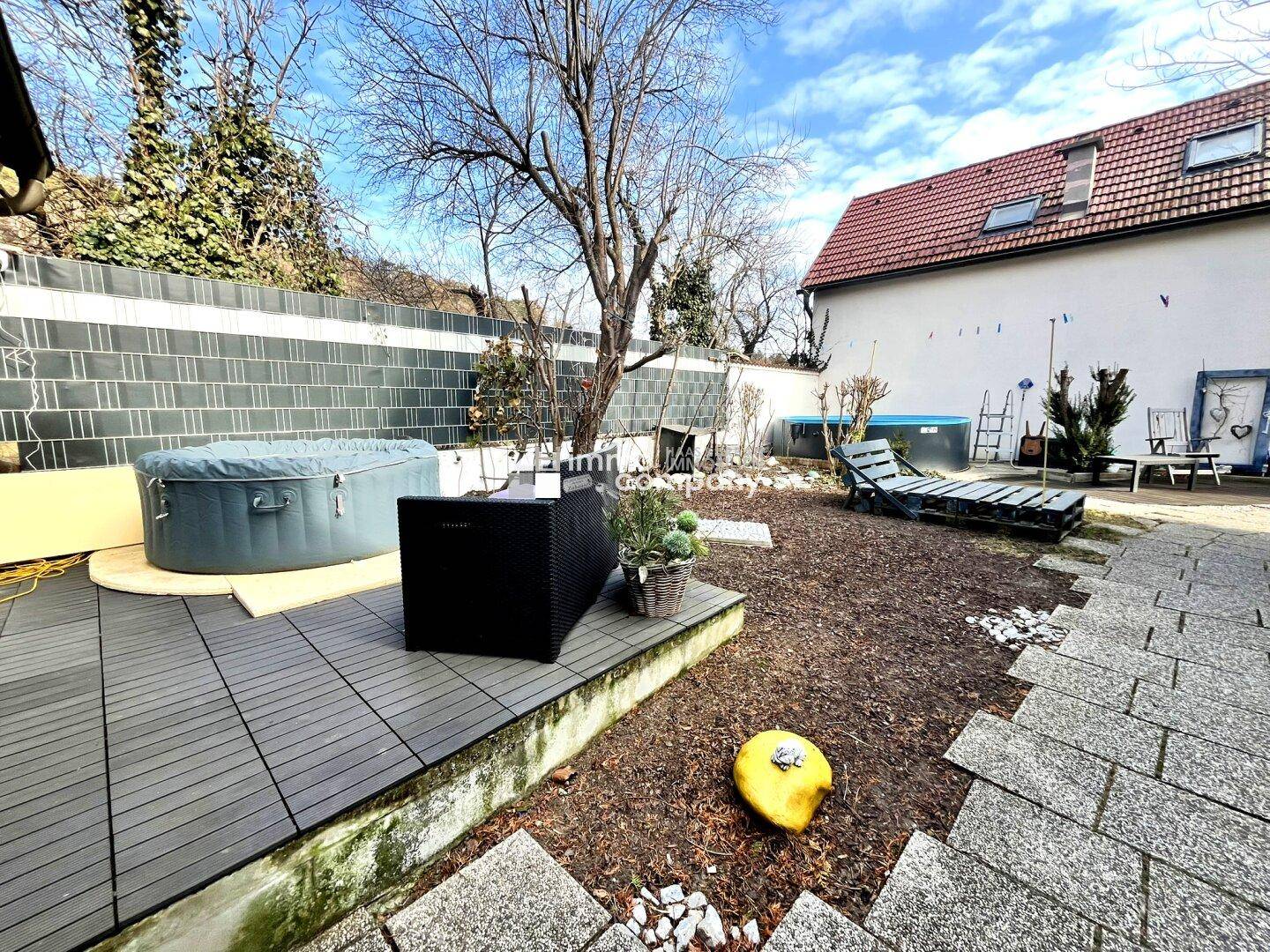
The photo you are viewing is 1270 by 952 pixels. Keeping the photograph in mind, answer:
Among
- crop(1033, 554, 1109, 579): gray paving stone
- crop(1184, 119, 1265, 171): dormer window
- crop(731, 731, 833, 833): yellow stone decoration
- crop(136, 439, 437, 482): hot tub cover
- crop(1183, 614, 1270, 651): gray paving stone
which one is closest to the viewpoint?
crop(731, 731, 833, 833): yellow stone decoration

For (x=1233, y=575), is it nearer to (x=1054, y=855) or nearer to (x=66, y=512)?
(x=1054, y=855)

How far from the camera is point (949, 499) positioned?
5223mm

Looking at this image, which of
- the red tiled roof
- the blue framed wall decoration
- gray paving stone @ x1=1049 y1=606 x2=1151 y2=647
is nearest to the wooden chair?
the blue framed wall decoration

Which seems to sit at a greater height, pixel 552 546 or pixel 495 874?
pixel 552 546

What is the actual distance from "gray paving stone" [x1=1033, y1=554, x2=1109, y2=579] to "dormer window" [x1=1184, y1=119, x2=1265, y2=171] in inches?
390

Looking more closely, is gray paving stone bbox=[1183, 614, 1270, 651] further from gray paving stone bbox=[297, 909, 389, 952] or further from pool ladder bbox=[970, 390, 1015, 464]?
pool ladder bbox=[970, 390, 1015, 464]

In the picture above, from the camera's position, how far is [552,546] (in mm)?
2008

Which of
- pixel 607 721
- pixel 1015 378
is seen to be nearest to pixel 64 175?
pixel 607 721

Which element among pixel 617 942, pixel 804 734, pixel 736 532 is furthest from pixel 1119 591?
pixel 617 942

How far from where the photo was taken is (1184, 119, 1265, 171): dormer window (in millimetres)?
8680

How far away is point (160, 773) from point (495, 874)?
3.37 ft

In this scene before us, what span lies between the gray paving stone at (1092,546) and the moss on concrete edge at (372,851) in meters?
4.77

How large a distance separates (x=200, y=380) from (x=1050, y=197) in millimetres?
15163

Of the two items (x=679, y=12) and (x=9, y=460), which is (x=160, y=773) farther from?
(x=679, y=12)
